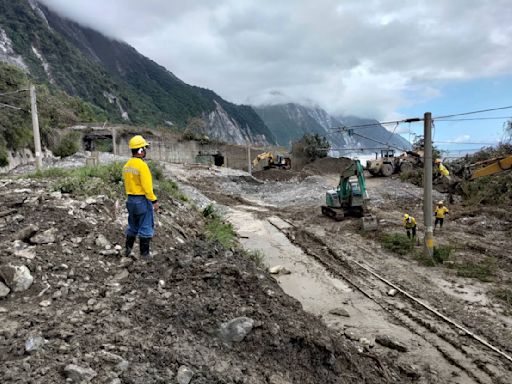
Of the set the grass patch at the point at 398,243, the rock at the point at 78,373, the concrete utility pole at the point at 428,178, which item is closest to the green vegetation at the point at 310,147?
the grass patch at the point at 398,243

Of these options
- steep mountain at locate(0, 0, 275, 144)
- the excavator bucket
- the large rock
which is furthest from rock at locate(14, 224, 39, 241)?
steep mountain at locate(0, 0, 275, 144)

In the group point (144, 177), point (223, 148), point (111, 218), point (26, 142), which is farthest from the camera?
point (223, 148)

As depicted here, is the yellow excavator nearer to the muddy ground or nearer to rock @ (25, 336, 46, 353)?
the muddy ground

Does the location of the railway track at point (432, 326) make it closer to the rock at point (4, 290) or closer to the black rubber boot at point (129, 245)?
the black rubber boot at point (129, 245)

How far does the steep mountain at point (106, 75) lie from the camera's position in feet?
223

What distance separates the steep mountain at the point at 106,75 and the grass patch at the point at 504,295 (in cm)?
6255

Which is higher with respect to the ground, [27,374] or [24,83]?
[24,83]

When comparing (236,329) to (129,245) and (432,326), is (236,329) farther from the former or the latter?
(432,326)

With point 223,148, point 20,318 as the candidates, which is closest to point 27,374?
point 20,318

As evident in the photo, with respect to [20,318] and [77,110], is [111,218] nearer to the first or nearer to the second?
[20,318]

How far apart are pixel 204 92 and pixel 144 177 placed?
417 feet

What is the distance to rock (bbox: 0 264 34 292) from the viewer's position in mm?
4270

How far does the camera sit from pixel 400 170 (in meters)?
30.2

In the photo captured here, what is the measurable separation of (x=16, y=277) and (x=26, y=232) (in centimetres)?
123
